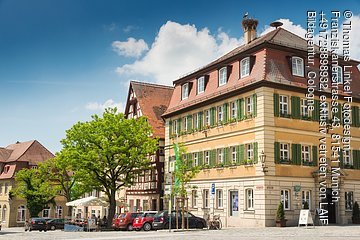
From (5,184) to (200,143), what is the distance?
141ft

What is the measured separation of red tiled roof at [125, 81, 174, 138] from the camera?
2229 inches

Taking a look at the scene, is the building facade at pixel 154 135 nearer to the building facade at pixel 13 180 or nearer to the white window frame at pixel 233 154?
the white window frame at pixel 233 154

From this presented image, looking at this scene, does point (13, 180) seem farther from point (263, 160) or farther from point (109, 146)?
point (263, 160)

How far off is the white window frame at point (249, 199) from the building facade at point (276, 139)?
0.07 meters

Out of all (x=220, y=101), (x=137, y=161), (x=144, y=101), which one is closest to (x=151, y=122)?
(x=144, y=101)

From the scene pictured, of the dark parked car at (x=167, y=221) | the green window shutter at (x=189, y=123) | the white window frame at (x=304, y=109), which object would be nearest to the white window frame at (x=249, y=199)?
the dark parked car at (x=167, y=221)

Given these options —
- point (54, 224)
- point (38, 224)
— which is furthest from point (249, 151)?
point (38, 224)

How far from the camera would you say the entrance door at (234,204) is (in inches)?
1503

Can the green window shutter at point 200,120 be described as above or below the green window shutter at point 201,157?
above

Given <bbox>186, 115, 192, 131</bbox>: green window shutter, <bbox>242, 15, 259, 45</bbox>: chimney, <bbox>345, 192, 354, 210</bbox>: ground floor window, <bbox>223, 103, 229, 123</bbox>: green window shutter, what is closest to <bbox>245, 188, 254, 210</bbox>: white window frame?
<bbox>223, 103, 229, 123</bbox>: green window shutter

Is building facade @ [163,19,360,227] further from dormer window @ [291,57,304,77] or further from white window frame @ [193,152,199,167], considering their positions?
white window frame @ [193,152,199,167]

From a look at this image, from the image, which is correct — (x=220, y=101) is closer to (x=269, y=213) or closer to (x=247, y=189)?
(x=247, y=189)

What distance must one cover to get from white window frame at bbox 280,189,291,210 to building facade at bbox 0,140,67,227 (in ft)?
153

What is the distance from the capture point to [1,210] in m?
76.6
